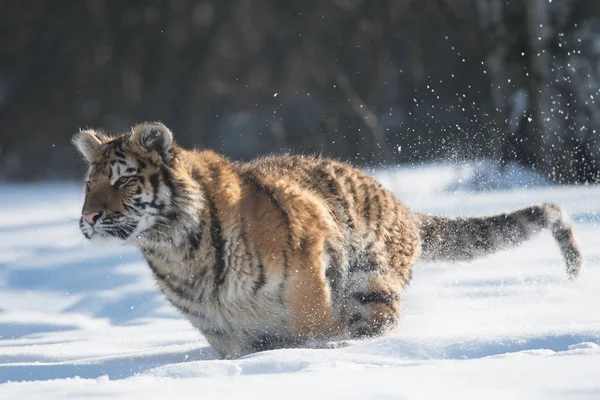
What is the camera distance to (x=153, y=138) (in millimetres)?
4359

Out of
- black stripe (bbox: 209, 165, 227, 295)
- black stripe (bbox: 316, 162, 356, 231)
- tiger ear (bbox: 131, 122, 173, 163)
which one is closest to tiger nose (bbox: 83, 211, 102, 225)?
tiger ear (bbox: 131, 122, 173, 163)

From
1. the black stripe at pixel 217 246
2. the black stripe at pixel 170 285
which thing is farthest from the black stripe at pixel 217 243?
the black stripe at pixel 170 285

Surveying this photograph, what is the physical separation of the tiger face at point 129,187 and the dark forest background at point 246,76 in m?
7.87

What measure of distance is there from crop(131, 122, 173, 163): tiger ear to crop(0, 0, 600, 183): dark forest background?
7.83 metres

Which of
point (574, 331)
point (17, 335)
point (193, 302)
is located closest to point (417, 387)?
point (574, 331)

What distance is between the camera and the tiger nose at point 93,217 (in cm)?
420

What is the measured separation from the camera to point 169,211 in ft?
14.2

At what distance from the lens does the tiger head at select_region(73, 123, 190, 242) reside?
13.9ft

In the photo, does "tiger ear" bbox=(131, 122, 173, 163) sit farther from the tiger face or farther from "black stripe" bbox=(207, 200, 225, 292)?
"black stripe" bbox=(207, 200, 225, 292)

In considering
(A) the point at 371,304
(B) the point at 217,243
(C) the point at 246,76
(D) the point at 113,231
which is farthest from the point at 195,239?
(C) the point at 246,76

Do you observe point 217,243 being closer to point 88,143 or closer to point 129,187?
point 129,187

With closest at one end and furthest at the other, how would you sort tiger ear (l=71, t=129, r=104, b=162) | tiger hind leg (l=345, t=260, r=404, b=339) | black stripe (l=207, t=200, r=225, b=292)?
black stripe (l=207, t=200, r=225, b=292) → tiger ear (l=71, t=129, r=104, b=162) → tiger hind leg (l=345, t=260, r=404, b=339)

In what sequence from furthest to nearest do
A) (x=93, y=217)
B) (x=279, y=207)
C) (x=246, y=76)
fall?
(x=246, y=76), (x=279, y=207), (x=93, y=217)

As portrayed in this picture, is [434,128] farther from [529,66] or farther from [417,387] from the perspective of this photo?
[417,387]
